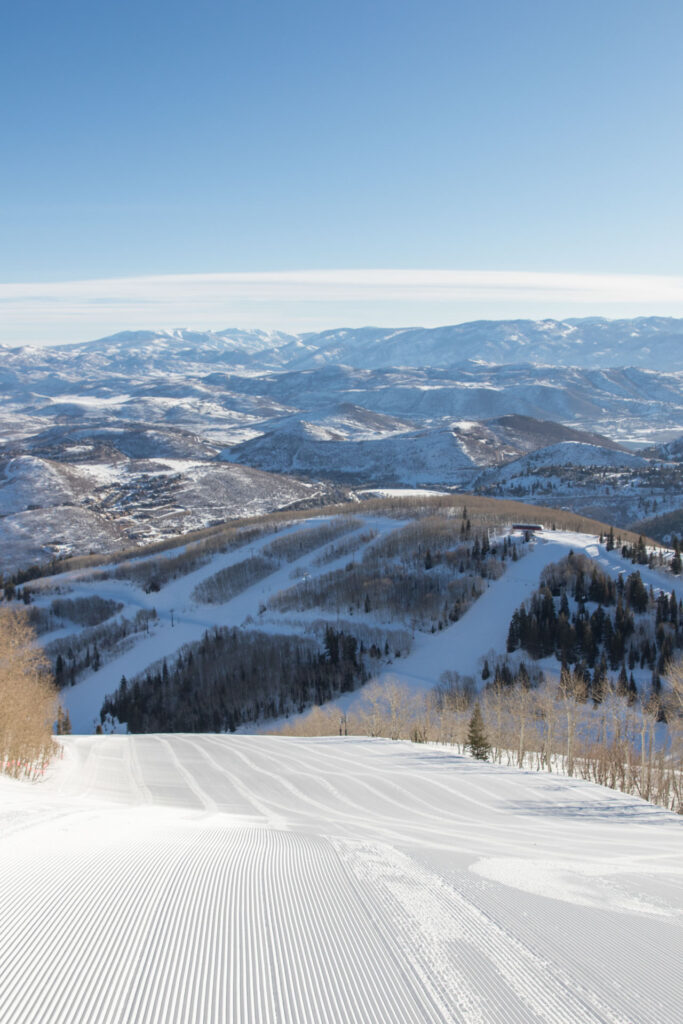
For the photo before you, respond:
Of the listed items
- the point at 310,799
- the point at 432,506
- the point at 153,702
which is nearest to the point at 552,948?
the point at 310,799

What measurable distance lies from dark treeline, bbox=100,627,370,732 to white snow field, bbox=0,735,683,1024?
7250 cm

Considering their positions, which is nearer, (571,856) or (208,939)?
(208,939)

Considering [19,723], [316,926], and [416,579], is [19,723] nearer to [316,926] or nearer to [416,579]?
[316,926]

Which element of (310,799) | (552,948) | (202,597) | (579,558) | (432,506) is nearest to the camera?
(552,948)

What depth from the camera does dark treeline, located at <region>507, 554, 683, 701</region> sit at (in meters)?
79.9

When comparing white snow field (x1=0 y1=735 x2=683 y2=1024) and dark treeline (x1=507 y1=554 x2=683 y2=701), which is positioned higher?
white snow field (x1=0 y1=735 x2=683 y2=1024)

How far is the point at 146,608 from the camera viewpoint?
445ft

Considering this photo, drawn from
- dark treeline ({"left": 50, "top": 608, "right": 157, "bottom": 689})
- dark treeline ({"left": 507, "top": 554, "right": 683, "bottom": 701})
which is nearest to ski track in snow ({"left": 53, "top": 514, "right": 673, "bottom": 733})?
dark treeline ({"left": 50, "top": 608, "right": 157, "bottom": 689})

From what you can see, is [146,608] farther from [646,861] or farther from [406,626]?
[646,861]

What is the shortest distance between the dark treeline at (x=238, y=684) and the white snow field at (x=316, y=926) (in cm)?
7250

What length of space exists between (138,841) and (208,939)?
18.8ft

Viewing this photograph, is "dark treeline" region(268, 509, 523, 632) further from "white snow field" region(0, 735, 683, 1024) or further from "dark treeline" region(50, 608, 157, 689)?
"white snow field" region(0, 735, 683, 1024)

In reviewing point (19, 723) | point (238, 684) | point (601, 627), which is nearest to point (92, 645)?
point (238, 684)

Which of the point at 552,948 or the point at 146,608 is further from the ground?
the point at 552,948
